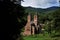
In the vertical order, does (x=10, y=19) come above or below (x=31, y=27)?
above

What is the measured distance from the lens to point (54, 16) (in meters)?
60.8

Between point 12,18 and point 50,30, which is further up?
point 12,18

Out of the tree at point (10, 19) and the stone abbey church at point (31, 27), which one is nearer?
the tree at point (10, 19)

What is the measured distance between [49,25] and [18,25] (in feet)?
167

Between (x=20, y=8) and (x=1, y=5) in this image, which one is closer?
(x=1, y=5)

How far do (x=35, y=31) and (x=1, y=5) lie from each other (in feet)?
201

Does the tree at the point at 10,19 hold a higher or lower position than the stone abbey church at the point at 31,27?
higher

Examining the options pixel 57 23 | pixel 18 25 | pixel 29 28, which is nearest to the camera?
pixel 18 25

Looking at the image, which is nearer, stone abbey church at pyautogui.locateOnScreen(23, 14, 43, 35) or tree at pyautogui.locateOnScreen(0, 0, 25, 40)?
tree at pyautogui.locateOnScreen(0, 0, 25, 40)

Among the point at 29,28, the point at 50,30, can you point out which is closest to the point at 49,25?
the point at 50,30

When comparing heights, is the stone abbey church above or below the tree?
below

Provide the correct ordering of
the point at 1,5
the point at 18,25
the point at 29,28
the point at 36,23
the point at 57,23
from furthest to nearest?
1. the point at 36,23
2. the point at 29,28
3. the point at 57,23
4. the point at 18,25
5. the point at 1,5

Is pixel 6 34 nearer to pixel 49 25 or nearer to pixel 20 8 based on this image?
pixel 20 8

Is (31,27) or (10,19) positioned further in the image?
(31,27)
